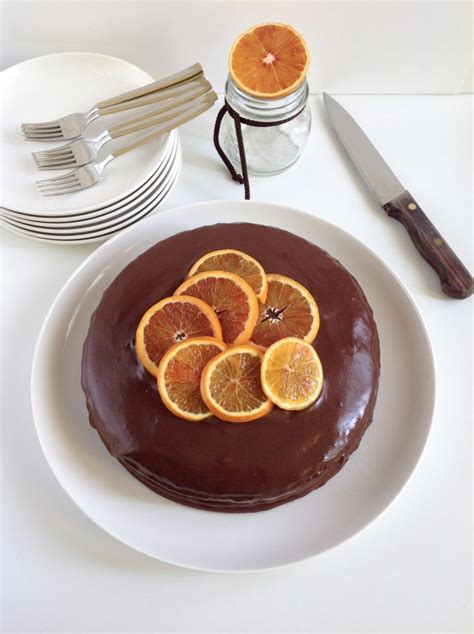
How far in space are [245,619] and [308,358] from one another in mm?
620

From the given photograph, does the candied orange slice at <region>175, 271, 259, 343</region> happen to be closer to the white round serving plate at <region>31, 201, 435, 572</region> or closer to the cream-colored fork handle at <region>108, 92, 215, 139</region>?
the white round serving plate at <region>31, 201, 435, 572</region>

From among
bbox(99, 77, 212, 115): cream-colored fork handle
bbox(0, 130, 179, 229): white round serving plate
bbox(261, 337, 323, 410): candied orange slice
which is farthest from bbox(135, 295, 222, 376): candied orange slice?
bbox(99, 77, 212, 115): cream-colored fork handle

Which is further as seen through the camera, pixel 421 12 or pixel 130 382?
pixel 421 12

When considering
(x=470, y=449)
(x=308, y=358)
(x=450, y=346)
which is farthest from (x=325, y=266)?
(x=470, y=449)

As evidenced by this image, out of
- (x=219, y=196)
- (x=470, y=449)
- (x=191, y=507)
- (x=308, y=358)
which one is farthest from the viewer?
(x=219, y=196)

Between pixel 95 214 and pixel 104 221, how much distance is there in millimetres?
50

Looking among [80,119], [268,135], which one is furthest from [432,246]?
[80,119]

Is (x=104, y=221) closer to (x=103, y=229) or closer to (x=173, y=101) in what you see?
(x=103, y=229)

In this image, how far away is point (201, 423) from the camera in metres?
1.22

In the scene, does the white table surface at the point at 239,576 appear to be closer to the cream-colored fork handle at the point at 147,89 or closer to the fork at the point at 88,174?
the fork at the point at 88,174

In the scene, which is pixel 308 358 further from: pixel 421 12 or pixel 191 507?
pixel 421 12

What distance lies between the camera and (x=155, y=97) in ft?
5.26

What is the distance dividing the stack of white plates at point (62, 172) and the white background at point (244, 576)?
147 millimetres

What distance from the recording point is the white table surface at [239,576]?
1.33 meters
